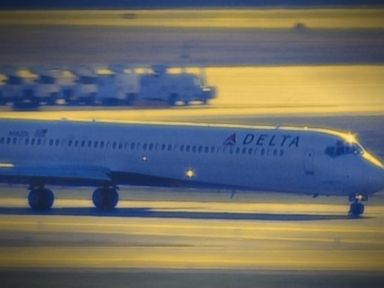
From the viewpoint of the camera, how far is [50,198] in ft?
176

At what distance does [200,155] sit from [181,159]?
62 cm

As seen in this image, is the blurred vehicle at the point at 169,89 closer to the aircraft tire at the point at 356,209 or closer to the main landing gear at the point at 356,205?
the main landing gear at the point at 356,205

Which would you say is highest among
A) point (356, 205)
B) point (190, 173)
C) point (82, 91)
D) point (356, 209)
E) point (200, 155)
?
point (82, 91)

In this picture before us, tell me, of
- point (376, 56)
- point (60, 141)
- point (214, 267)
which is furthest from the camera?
point (376, 56)

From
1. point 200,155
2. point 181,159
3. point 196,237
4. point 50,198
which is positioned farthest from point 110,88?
point 196,237

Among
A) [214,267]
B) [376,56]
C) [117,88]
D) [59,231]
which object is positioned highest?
[376,56]

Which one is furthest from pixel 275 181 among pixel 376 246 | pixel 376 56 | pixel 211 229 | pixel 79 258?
pixel 376 56

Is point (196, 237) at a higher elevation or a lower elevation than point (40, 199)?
lower

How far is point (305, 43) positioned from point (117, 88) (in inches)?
977

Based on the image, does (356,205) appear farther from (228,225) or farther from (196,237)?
(196,237)

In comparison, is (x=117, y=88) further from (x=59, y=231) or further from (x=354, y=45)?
(x=59, y=231)

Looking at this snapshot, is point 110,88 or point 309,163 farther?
point 110,88

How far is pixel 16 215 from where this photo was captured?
51125 millimetres

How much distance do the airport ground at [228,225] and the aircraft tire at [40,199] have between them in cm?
37
